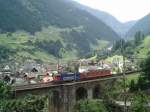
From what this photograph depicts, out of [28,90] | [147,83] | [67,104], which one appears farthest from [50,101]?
[147,83]

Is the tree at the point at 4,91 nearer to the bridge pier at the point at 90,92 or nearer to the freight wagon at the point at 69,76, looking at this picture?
the freight wagon at the point at 69,76

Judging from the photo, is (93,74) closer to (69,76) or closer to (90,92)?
(90,92)

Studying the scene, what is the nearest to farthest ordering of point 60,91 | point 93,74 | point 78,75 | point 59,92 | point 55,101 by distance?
point 60,91
point 59,92
point 55,101
point 78,75
point 93,74

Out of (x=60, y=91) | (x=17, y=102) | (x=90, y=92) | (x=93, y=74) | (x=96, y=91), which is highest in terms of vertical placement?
(x=93, y=74)

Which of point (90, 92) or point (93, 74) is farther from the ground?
point (93, 74)

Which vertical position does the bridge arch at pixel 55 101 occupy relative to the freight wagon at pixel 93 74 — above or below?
below

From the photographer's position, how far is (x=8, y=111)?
86875 millimetres

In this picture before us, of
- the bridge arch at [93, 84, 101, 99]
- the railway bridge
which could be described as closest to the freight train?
the railway bridge

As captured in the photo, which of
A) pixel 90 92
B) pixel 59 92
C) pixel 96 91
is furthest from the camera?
pixel 96 91

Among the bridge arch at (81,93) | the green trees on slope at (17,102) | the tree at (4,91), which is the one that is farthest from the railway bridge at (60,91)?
the tree at (4,91)

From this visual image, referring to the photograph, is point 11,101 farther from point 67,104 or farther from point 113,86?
point 113,86

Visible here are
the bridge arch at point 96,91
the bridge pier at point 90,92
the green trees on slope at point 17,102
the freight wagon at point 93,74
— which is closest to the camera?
the green trees on slope at point 17,102

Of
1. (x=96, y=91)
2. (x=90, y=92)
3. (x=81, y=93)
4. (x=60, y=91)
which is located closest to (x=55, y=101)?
(x=60, y=91)

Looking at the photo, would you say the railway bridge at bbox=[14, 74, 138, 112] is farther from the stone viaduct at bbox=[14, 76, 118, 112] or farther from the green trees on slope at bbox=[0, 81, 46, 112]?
the green trees on slope at bbox=[0, 81, 46, 112]
